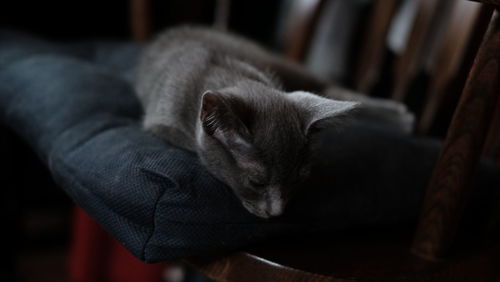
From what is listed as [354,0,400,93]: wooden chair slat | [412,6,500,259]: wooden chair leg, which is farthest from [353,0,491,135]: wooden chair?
[412,6,500,259]: wooden chair leg

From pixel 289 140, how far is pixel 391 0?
71 cm

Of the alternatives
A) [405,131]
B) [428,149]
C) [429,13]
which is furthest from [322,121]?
[429,13]

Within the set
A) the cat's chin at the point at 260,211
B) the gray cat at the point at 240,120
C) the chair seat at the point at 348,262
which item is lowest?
the chair seat at the point at 348,262

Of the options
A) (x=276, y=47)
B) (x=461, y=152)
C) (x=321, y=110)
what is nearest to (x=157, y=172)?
(x=321, y=110)

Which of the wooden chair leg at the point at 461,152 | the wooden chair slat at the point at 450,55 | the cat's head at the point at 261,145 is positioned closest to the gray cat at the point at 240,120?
the cat's head at the point at 261,145

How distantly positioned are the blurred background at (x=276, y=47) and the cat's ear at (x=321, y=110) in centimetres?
42

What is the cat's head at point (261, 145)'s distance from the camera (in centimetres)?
77

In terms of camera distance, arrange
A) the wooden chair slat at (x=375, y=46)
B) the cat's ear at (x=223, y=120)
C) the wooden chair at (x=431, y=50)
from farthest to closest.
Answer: the wooden chair slat at (x=375, y=46) < the wooden chair at (x=431, y=50) < the cat's ear at (x=223, y=120)

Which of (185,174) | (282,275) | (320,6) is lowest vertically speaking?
(282,275)

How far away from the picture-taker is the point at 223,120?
75 cm

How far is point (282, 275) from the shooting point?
2.51 feet

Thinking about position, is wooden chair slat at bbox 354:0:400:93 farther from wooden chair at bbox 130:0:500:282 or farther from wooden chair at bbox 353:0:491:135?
wooden chair at bbox 130:0:500:282

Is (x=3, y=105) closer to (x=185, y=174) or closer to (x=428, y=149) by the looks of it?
(x=185, y=174)

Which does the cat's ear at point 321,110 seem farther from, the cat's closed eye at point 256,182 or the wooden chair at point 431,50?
the wooden chair at point 431,50
